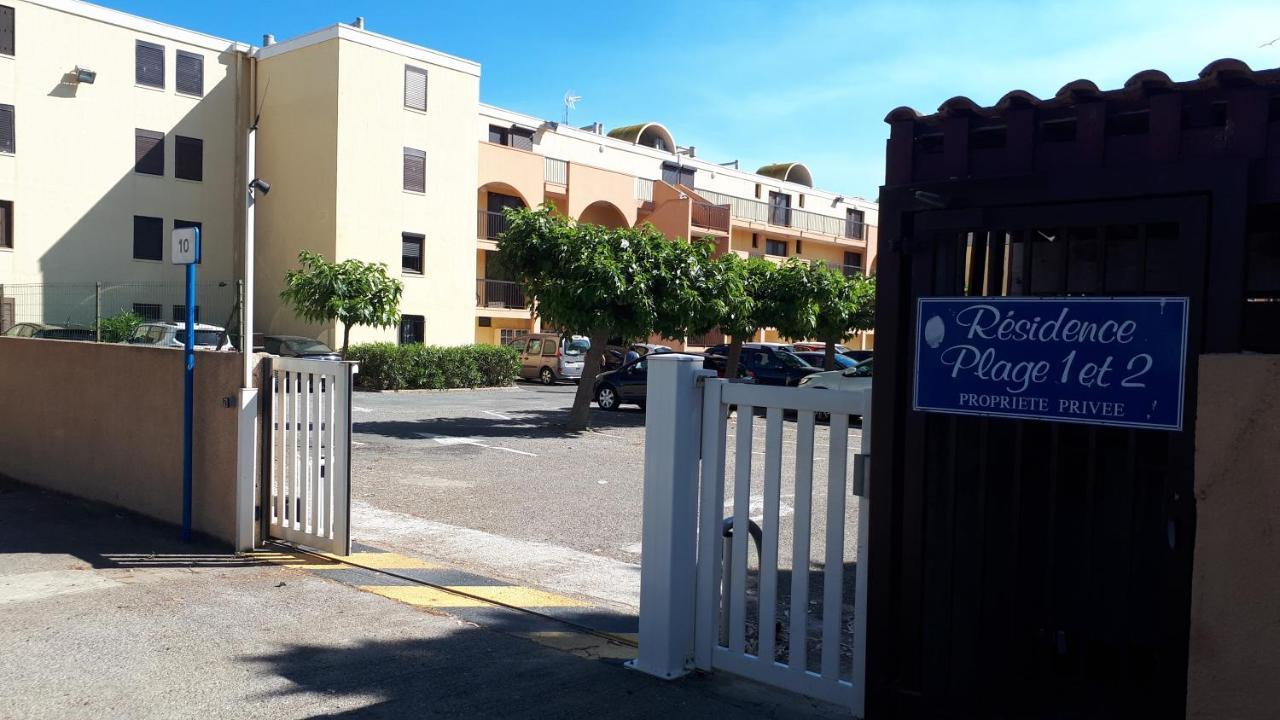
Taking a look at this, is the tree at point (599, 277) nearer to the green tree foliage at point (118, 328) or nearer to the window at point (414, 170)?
the green tree foliage at point (118, 328)

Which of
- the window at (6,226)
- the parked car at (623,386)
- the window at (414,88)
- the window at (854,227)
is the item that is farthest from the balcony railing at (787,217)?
the window at (6,226)

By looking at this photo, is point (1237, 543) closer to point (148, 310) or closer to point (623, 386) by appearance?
point (623, 386)

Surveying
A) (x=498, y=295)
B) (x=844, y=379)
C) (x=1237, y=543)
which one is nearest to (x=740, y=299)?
(x=844, y=379)

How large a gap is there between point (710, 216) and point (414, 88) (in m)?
16.1

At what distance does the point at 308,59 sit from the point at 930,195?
1236 inches

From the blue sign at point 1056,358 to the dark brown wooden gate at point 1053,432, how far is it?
0.25 ft

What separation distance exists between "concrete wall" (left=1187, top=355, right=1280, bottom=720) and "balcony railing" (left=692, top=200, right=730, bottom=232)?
42230mm

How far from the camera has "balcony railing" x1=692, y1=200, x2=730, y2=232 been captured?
44.9 m

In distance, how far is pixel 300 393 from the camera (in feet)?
25.3

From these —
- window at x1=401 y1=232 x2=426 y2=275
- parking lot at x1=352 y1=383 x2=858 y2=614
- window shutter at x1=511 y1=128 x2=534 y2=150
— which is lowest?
parking lot at x1=352 y1=383 x2=858 y2=614

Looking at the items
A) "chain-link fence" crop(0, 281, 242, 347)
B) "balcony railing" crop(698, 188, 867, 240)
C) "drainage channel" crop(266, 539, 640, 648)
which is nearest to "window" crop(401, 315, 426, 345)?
"chain-link fence" crop(0, 281, 242, 347)

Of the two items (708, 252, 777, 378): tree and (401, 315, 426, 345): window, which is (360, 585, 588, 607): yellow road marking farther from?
(401, 315, 426, 345): window

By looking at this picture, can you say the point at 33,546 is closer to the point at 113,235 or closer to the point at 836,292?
Result: the point at 836,292

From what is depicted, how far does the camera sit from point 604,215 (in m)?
42.7
